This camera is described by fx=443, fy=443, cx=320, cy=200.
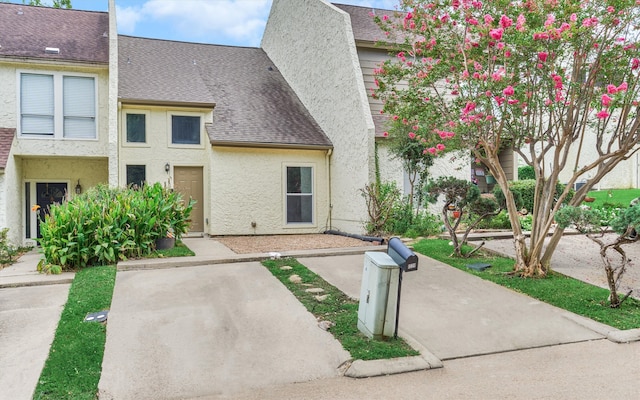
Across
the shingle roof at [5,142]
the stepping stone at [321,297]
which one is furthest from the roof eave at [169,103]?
the stepping stone at [321,297]

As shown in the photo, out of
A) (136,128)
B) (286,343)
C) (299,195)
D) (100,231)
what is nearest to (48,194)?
(136,128)

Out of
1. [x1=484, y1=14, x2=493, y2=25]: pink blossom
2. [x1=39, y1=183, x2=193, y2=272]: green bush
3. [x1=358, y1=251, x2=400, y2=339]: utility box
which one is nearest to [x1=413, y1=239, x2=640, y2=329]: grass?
[x1=358, y1=251, x2=400, y2=339]: utility box

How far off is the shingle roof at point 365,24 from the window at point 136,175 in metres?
7.57

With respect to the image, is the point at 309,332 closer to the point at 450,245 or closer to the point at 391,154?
the point at 450,245

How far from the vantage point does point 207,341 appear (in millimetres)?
4875

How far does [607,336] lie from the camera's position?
5.16 m

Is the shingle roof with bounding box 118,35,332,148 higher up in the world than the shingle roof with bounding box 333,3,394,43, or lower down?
lower down

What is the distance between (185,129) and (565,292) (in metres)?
11.0

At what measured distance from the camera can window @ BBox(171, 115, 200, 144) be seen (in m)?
13.5

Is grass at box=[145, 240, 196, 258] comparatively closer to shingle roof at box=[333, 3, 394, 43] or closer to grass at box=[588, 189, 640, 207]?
shingle roof at box=[333, 3, 394, 43]

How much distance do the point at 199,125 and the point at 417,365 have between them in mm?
11131

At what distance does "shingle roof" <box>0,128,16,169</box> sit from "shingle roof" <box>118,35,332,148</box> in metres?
2.98

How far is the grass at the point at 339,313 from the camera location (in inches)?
179

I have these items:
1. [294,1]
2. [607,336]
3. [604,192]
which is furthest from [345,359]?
[604,192]
